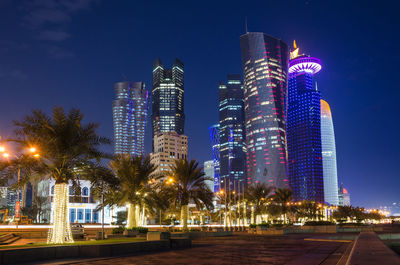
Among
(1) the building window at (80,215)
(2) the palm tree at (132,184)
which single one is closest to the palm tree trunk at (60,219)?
(2) the palm tree at (132,184)

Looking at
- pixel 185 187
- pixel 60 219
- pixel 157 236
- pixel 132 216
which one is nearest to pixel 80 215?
pixel 185 187

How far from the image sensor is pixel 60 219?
21453 mm

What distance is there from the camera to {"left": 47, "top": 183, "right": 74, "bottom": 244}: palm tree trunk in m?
21.1

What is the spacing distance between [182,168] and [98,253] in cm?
2382

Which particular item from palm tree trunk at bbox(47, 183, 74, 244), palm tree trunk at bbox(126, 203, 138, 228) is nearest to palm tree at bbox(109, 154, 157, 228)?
palm tree trunk at bbox(126, 203, 138, 228)

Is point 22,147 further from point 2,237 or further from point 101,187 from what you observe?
point 2,237

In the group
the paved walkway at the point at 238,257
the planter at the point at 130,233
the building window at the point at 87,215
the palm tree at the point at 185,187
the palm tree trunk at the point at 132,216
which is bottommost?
the building window at the point at 87,215

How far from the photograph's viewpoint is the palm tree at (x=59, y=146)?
21.7 meters

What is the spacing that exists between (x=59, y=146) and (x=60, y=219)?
4080 mm

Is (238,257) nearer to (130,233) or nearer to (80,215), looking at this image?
(130,233)

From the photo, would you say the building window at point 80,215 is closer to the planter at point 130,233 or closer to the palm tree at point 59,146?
the planter at point 130,233

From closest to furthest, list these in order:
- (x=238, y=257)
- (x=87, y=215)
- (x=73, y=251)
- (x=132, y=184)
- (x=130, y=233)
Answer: (x=238, y=257), (x=73, y=251), (x=130, y=233), (x=132, y=184), (x=87, y=215)

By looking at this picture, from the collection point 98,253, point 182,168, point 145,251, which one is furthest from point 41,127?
point 182,168

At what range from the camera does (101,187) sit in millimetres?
25641
